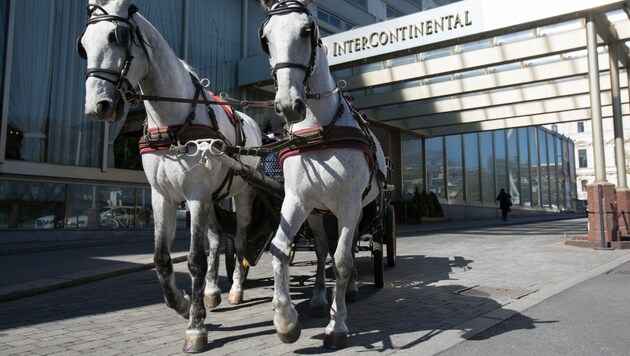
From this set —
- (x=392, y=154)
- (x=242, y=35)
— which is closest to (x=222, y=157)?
(x=242, y=35)

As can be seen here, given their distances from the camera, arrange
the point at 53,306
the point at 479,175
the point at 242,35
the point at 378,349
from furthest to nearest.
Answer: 1. the point at 479,175
2. the point at 242,35
3. the point at 53,306
4. the point at 378,349

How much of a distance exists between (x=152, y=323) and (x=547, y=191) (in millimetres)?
49360

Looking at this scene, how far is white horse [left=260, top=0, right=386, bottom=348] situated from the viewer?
131 inches

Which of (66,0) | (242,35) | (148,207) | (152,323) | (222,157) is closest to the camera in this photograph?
(222,157)

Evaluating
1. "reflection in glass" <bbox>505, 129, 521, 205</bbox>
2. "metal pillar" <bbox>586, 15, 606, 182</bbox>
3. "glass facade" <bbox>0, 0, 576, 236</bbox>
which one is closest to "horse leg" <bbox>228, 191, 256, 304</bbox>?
"glass facade" <bbox>0, 0, 576, 236</bbox>

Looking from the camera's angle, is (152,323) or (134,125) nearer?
(152,323)

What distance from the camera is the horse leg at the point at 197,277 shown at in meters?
3.57

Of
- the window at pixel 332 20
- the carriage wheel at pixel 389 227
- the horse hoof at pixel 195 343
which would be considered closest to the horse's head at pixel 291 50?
the horse hoof at pixel 195 343

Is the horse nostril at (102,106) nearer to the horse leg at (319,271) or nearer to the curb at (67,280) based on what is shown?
the horse leg at (319,271)

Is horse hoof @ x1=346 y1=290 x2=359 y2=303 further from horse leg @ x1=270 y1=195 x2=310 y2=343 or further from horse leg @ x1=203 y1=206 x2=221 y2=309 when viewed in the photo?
horse leg @ x1=270 y1=195 x2=310 y2=343

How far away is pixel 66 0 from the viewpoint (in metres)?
14.3

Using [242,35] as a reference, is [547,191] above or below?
below

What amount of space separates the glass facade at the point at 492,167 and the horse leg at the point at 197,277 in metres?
23.9

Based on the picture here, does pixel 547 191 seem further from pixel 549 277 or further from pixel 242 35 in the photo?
pixel 549 277
